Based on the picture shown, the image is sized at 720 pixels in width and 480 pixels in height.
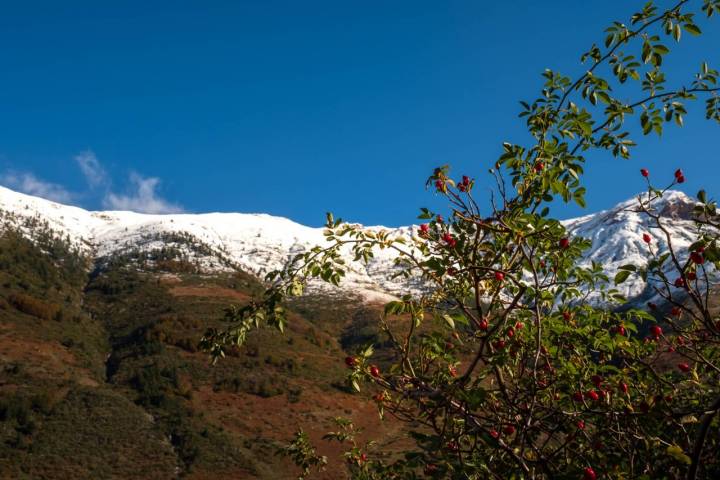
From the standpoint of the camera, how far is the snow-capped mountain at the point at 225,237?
131 metres

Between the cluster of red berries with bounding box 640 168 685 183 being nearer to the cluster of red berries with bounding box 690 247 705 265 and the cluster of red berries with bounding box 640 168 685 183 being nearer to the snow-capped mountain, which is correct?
the cluster of red berries with bounding box 690 247 705 265

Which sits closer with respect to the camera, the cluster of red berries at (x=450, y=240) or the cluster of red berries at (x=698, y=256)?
the cluster of red berries at (x=698, y=256)

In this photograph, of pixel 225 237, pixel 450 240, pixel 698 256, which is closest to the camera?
pixel 698 256

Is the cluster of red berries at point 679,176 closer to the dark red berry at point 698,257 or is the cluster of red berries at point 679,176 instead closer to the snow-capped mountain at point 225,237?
the dark red berry at point 698,257

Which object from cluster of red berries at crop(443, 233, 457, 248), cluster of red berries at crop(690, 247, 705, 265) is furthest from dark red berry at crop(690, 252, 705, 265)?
cluster of red berries at crop(443, 233, 457, 248)

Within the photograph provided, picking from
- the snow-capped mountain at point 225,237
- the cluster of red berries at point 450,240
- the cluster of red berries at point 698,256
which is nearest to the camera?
the cluster of red berries at point 698,256

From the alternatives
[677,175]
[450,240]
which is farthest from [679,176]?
[450,240]

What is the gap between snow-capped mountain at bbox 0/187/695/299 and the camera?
429 feet

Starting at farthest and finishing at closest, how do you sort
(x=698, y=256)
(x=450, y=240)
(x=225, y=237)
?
(x=225, y=237) < (x=450, y=240) < (x=698, y=256)

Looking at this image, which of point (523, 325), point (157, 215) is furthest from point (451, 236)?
point (157, 215)

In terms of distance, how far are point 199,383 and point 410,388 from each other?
6048cm

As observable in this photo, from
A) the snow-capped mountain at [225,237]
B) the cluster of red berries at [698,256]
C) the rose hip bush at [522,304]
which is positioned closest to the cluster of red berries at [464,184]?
the rose hip bush at [522,304]

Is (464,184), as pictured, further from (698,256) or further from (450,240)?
(698,256)

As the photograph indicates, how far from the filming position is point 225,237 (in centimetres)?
16950
